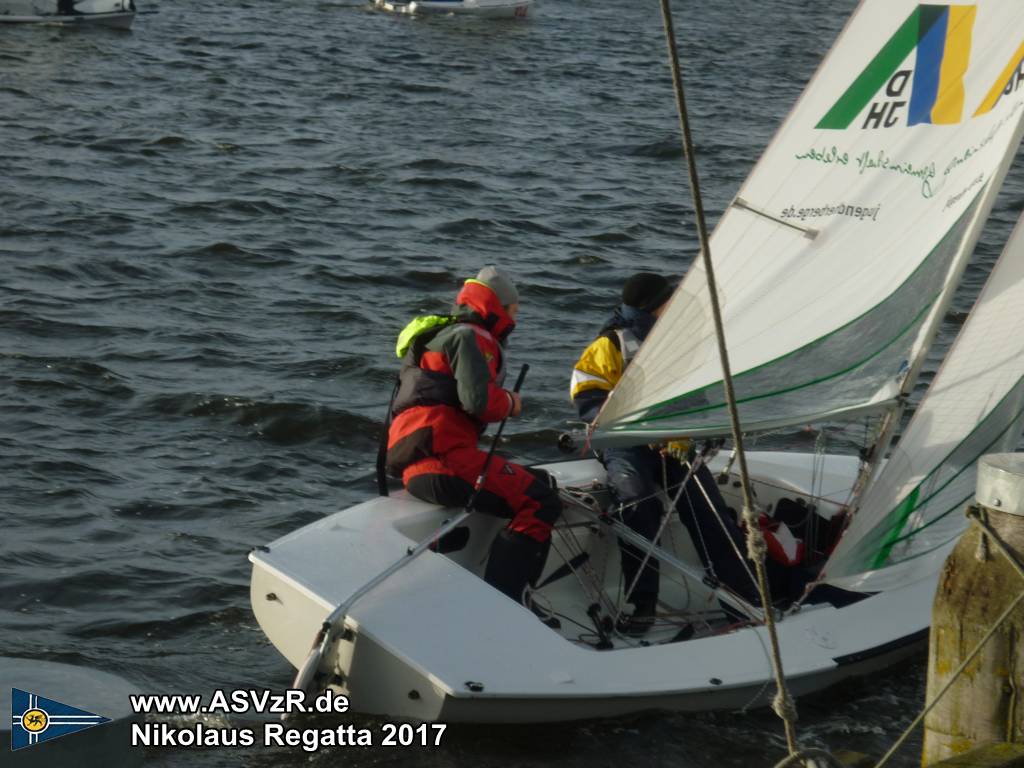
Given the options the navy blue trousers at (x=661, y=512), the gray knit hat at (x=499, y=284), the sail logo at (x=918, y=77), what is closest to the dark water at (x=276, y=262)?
the navy blue trousers at (x=661, y=512)

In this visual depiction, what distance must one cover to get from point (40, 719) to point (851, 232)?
3200mm

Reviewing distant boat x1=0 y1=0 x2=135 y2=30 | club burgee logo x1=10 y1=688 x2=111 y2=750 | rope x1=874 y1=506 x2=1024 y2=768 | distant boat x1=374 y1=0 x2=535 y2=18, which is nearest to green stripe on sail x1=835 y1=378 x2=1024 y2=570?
rope x1=874 y1=506 x2=1024 y2=768

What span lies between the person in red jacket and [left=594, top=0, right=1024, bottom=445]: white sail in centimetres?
35

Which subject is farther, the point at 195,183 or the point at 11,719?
the point at 195,183

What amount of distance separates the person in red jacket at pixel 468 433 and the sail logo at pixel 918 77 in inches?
52.2

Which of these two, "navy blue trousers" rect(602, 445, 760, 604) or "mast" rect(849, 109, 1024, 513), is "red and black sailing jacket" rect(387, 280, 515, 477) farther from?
"mast" rect(849, 109, 1024, 513)

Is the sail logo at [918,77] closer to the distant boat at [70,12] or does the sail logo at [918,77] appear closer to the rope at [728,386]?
the rope at [728,386]

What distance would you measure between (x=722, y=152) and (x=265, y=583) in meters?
11.3

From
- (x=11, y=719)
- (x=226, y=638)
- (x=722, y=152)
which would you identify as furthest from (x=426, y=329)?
(x=722, y=152)

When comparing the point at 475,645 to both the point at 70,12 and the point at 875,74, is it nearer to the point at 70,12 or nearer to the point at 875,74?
the point at 875,74

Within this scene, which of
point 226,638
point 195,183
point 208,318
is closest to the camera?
point 226,638

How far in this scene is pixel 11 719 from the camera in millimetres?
3148

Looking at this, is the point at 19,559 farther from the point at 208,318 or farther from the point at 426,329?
the point at 208,318

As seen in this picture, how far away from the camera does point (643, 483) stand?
18.8 ft
